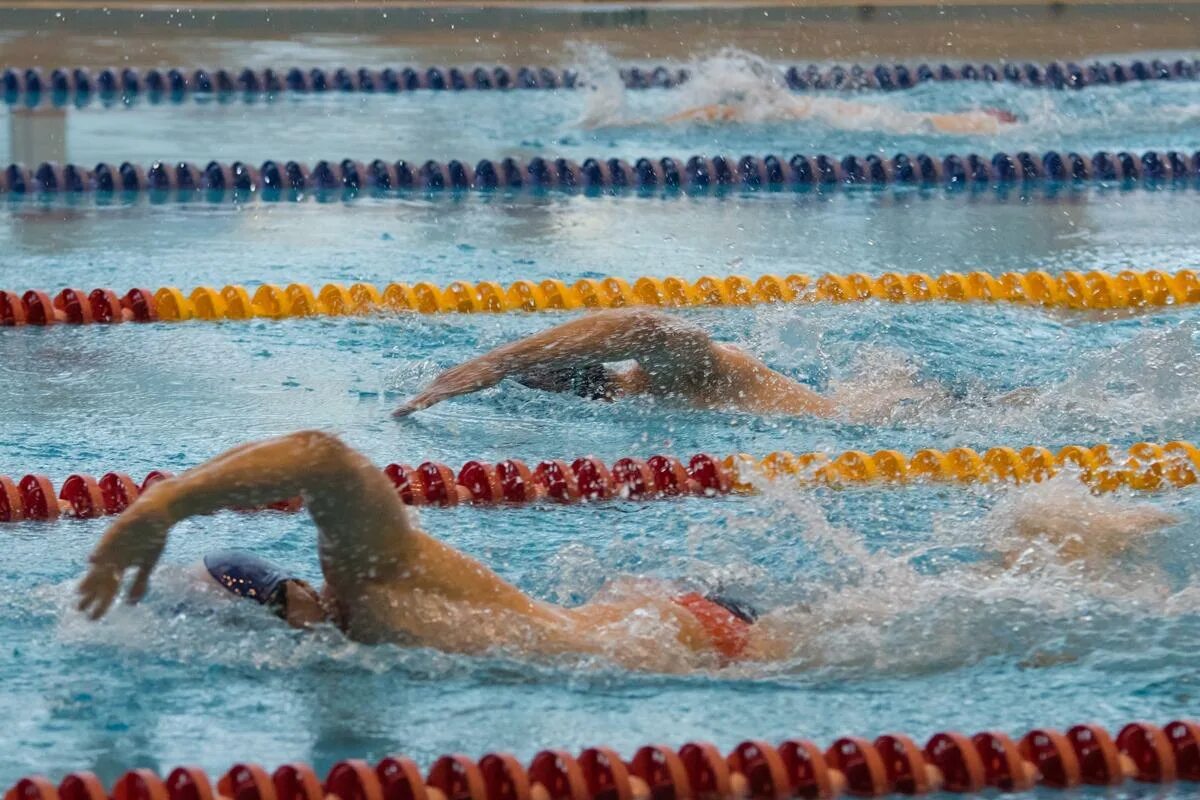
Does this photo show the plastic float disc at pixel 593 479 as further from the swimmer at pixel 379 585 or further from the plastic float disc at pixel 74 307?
the plastic float disc at pixel 74 307

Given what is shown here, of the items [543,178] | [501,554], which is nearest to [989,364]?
[501,554]

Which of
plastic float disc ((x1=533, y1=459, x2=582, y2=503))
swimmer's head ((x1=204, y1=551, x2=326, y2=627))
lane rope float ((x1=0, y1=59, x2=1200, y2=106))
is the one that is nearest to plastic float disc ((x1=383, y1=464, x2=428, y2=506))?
plastic float disc ((x1=533, y1=459, x2=582, y2=503))

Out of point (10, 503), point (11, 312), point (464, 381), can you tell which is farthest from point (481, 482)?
point (11, 312)

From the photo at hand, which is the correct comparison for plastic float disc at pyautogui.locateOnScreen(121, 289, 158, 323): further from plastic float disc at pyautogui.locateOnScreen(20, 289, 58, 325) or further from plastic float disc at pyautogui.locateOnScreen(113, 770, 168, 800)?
plastic float disc at pyautogui.locateOnScreen(113, 770, 168, 800)

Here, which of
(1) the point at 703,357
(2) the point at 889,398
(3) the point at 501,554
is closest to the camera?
(3) the point at 501,554

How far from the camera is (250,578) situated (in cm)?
278

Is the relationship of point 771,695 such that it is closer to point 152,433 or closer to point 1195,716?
point 1195,716

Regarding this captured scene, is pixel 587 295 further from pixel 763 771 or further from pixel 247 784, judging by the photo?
pixel 247 784

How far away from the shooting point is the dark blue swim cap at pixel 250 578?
2.76 m

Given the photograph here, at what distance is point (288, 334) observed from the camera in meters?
5.08

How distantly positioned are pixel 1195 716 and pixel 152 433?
2.45 meters

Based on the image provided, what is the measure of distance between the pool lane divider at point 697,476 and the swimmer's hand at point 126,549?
1.25 meters

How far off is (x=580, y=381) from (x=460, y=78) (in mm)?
5369

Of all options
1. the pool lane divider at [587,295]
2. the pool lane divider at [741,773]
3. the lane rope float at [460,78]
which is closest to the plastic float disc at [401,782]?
the pool lane divider at [741,773]
